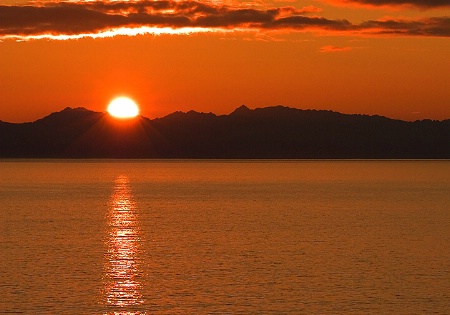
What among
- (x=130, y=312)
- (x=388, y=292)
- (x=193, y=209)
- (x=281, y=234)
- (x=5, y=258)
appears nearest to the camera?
(x=130, y=312)

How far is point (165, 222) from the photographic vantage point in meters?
93.9

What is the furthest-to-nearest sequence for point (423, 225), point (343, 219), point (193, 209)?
1. point (193, 209)
2. point (343, 219)
3. point (423, 225)

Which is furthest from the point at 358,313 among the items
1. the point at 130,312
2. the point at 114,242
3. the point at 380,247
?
the point at 114,242

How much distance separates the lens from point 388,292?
48.0 m

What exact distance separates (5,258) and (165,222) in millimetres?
34277

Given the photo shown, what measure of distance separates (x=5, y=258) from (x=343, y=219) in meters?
48.9

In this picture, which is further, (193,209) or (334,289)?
(193,209)

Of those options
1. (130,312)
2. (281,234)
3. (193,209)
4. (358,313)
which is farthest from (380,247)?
(193,209)

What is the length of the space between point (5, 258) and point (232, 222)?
122ft

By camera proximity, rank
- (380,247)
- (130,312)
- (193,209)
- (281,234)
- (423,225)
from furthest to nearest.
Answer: (193,209) < (423,225) < (281,234) < (380,247) < (130,312)

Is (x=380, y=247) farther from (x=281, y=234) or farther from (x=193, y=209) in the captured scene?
(x=193, y=209)

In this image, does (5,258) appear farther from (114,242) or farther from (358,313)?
(358,313)

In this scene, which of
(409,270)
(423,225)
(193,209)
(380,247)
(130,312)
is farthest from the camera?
(193,209)

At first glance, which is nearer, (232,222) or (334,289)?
(334,289)
